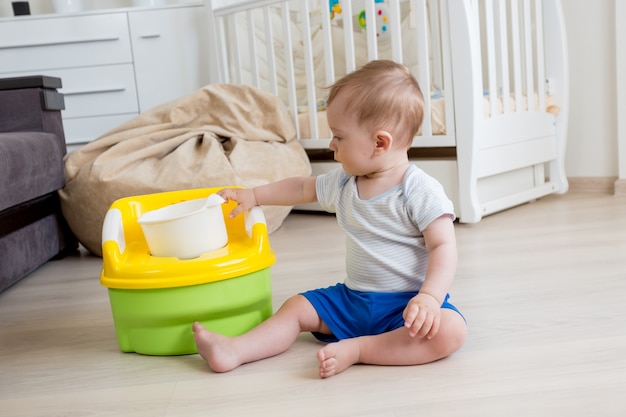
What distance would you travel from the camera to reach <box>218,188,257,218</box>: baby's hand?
118 centimetres

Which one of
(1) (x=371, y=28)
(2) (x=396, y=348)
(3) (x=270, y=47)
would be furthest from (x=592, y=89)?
(2) (x=396, y=348)

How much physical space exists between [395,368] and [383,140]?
1.08ft

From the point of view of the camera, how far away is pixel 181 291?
1047mm

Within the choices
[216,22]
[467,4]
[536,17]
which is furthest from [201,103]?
[536,17]

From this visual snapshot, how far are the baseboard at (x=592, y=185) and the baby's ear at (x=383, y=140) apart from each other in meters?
1.68

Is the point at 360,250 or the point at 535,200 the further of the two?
the point at 535,200

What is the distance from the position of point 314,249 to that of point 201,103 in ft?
2.24

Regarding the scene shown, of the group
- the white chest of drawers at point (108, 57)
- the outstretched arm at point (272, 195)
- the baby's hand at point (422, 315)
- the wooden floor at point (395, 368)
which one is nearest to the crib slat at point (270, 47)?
the white chest of drawers at point (108, 57)

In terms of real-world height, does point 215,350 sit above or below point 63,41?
below

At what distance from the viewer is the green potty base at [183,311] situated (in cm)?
105

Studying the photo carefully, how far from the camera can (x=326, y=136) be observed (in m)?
2.37

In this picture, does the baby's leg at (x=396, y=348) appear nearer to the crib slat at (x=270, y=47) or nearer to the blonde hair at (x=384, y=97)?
the blonde hair at (x=384, y=97)

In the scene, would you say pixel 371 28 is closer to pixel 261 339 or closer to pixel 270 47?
pixel 270 47

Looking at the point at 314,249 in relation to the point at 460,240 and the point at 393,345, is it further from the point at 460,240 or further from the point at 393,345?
the point at 393,345
